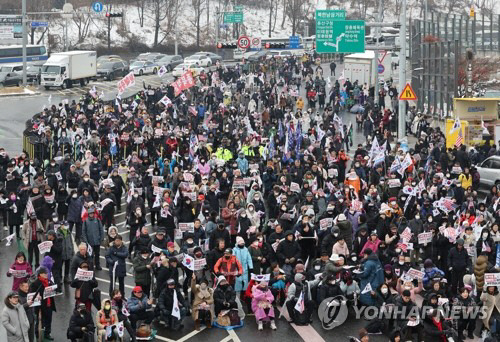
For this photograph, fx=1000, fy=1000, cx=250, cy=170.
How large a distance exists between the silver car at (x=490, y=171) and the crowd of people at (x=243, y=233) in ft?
2.04

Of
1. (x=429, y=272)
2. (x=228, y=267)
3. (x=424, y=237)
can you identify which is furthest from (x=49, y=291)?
(x=424, y=237)

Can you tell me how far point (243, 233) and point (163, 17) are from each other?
81.2 metres

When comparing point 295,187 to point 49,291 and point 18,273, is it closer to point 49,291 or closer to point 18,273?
point 18,273

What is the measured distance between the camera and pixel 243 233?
66.0ft

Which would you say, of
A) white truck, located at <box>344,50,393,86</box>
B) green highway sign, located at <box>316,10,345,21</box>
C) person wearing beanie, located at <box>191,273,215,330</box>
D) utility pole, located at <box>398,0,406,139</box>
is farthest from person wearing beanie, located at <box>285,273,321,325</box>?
white truck, located at <box>344,50,393,86</box>

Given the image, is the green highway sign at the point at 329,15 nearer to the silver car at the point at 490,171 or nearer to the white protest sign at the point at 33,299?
the silver car at the point at 490,171

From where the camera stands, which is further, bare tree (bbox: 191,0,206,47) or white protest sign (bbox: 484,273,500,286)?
bare tree (bbox: 191,0,206,47)

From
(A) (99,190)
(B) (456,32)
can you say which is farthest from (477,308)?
(B) (456,32)

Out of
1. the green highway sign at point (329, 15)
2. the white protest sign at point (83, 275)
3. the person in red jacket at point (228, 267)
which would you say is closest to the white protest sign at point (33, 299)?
the white protest sign at point (83, 275)

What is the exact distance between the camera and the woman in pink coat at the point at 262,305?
16891mm

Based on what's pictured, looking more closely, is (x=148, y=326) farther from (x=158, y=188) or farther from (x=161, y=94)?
(x=161, y=94)

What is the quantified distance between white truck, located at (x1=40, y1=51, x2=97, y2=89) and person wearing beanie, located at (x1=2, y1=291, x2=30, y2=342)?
146ft

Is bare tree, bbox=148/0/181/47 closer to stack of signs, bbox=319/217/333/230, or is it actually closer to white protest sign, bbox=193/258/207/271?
stack of signs, bbox=319/217/333/230

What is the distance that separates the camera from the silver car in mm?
28028
